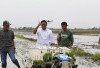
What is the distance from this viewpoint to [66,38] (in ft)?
20.9

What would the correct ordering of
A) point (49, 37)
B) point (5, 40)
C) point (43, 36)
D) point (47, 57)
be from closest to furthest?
point (47, 57) → point (5, 40) → point (43, 36) → point (49, 37)

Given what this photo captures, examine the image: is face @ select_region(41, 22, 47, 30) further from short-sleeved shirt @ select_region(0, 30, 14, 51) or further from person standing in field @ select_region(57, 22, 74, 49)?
short-sleeved shirt @ select_region(0, 30, 14, 51)

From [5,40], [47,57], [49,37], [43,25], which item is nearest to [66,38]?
[49,37]

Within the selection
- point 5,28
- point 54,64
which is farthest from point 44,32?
point 54,64

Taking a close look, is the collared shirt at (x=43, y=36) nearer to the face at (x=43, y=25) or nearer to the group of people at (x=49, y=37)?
the group of people at (x=49, y=37)

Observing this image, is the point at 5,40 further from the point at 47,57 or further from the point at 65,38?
the point at 65,38

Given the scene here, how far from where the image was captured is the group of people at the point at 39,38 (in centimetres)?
614

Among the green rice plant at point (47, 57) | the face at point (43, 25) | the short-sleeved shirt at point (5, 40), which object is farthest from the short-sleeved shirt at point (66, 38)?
the short-sleeved shirt at point (5, 40)

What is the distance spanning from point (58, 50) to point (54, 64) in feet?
3.01

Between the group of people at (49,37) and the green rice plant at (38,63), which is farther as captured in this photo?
the group of people at (49,37)

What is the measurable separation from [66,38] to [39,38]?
80cm

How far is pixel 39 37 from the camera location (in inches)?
252

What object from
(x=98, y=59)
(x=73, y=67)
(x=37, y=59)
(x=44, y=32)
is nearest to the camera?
(x=73, y=67)

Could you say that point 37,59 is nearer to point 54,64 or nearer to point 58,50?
point 58,50
